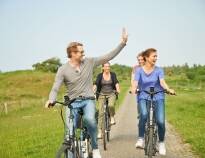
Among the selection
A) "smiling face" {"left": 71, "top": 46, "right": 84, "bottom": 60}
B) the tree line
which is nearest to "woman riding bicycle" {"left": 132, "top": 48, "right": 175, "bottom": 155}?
"smiling face" {"left": 71, "top": 46, "right": 84, "bottom": 60}

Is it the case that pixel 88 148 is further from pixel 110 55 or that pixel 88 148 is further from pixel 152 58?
pixel 152 58

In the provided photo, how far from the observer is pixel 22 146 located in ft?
40.5

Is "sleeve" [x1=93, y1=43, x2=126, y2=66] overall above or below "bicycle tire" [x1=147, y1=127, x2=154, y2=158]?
above

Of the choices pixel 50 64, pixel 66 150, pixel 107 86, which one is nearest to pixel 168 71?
pixel 50 64

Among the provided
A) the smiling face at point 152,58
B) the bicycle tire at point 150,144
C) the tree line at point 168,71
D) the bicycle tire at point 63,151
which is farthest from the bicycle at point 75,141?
the tree line at point 168,71

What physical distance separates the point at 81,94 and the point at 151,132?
177 cm

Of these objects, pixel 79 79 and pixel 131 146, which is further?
pixel 131 146

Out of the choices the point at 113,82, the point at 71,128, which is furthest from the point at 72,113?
the point at 113,82

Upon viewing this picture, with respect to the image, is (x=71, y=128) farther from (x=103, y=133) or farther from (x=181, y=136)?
(x=181, y=136)

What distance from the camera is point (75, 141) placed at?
6590mm

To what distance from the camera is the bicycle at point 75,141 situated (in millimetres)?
6281

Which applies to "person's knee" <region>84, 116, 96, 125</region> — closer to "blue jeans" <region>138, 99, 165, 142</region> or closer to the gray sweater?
the gray sweater

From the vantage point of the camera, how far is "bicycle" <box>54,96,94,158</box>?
247 inches

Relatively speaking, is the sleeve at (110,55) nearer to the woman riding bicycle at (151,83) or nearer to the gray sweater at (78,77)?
the gray sweater at (78,77)
